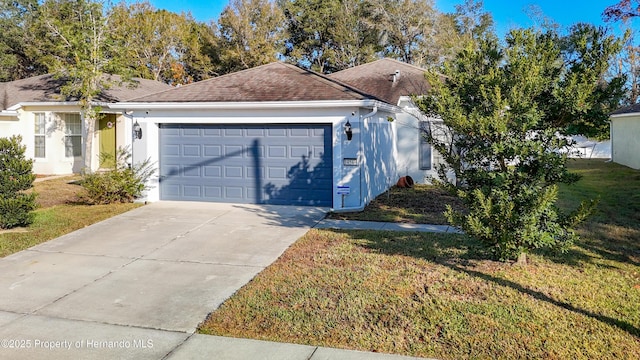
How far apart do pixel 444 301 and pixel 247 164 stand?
24.5 feet

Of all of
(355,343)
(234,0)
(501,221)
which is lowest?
(355,343)

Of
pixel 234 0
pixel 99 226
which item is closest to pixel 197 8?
pixel 234 0

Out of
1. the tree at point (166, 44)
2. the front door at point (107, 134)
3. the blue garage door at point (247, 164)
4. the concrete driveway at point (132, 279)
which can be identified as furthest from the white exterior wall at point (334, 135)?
the tree at point (166, 44)

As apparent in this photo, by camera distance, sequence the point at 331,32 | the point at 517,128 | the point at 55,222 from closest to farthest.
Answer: the point at 517,128 < the point at 55,222 < the point at 331,32

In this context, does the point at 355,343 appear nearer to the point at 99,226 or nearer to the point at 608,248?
the point at 608,248

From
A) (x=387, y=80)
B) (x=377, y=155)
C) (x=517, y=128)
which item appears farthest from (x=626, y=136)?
(x=517, y=128)

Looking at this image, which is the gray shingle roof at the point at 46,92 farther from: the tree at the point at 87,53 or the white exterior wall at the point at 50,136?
the tree at the point at 87,53

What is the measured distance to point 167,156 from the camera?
12.4 meters

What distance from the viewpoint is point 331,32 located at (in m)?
34.6

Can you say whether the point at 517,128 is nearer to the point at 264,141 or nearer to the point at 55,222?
the point at 264,141

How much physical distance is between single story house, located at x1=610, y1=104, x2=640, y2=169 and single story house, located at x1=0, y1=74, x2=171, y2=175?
2014cm

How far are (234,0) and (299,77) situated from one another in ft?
68.5

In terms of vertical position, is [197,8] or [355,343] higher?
[197,8]

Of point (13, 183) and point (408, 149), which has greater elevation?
point (408, 149)
